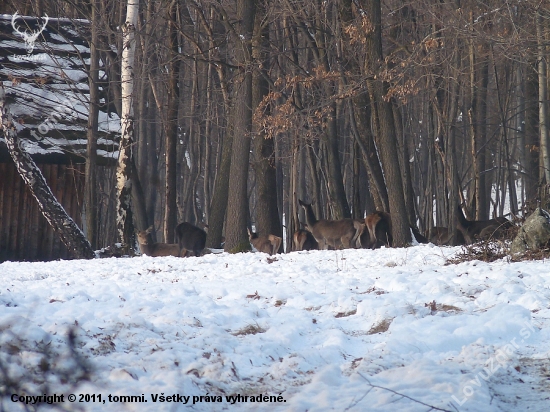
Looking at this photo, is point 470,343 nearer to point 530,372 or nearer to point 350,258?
point 530,372

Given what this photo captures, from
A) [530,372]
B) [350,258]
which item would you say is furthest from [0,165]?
[530,372]

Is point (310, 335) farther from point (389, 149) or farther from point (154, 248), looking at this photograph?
point (154, 248)

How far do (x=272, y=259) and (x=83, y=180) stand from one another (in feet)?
37.3

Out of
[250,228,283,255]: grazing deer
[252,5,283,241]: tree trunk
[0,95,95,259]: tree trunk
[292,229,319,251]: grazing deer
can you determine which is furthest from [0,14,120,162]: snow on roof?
[292,229,319,251]: grazing deer

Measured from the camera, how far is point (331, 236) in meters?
19.2

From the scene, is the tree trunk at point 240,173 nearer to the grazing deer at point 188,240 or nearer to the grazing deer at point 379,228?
the grazing deer at point 188,240

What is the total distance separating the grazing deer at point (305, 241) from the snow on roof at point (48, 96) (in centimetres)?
678

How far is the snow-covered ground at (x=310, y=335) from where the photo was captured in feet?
17.4

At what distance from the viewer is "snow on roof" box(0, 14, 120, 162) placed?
21734 millimetres

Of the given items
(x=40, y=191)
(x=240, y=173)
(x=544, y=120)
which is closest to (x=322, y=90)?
(x=240, y=173)

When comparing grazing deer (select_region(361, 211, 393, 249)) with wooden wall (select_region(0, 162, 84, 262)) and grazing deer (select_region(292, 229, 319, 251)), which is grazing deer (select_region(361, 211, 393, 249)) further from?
wooden wall (select_region(0, 162, 84, 262))

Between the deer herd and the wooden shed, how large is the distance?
3.34 metres

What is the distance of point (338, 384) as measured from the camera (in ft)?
18.5

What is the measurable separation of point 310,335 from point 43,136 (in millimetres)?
16863
